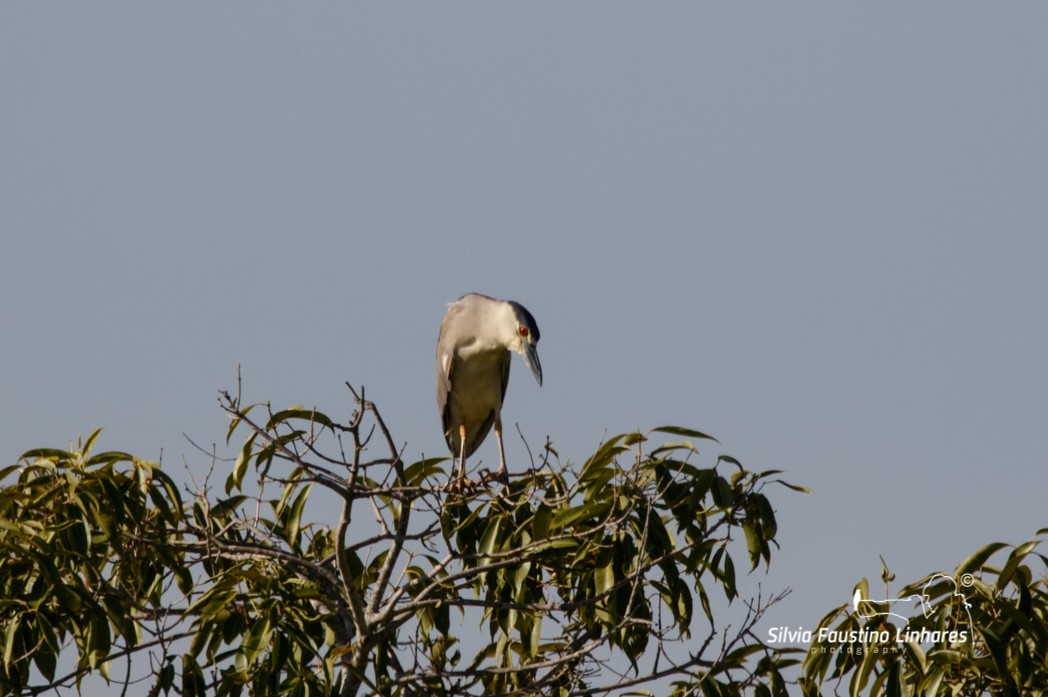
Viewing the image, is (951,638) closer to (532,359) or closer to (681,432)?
(681,432)

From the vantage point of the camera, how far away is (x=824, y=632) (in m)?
3.46

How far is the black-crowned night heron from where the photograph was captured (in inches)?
269

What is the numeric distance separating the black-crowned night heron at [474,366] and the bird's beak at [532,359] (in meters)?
0.09

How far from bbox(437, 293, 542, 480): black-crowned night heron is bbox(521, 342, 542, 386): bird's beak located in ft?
0.28

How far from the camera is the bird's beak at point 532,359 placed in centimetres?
657

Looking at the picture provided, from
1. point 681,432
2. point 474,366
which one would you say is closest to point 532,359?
point 474,366

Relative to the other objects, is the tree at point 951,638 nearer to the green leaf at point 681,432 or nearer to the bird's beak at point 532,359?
the green leaf at point 681,432

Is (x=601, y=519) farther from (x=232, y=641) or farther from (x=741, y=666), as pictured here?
(x=232, y=641)

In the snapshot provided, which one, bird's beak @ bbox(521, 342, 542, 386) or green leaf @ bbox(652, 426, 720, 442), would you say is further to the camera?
bird's beak @ bbox(521, 342, 542, 386)

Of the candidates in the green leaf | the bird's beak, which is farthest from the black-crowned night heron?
the green leaf

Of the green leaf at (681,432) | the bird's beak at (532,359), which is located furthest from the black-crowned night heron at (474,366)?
the green leaf at (681,432)

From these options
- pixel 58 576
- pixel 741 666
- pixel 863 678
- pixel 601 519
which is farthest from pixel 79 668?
pixel 863 678

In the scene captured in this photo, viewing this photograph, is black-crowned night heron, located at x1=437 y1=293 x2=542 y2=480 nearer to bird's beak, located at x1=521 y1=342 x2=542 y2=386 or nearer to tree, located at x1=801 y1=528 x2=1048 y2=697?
bird's beak, located at x1=521 y1=342 x2=542 y2=386

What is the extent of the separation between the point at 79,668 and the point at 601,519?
1.47 meters
